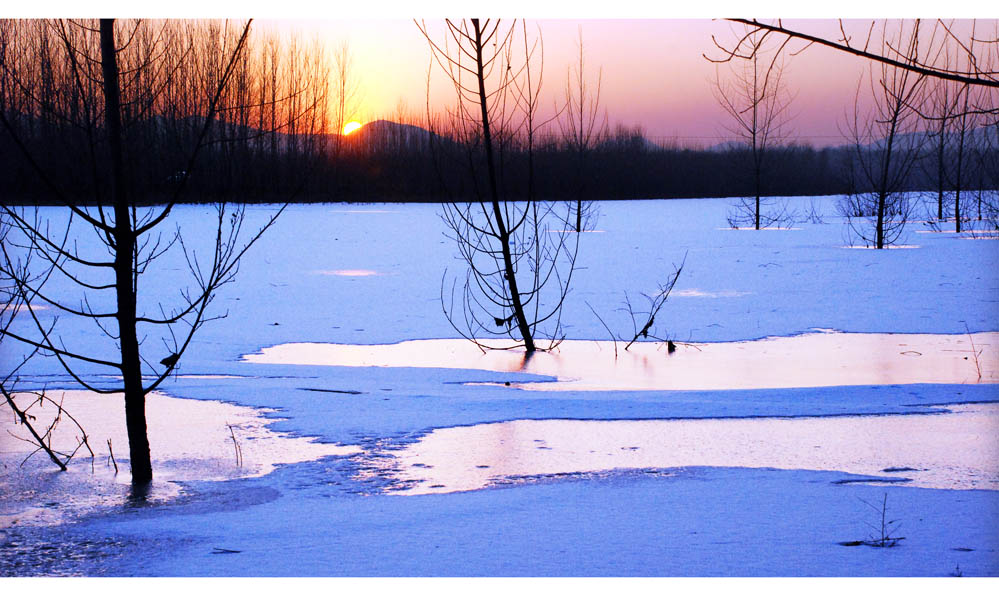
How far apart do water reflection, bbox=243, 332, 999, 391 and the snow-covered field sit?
4 cm

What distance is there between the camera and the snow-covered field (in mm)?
2482

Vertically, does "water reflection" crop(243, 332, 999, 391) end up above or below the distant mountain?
below

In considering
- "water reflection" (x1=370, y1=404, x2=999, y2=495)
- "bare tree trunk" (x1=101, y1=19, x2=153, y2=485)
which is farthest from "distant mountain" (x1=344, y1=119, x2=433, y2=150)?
"bare tree trunk" (x1=101, y1=19, x2=153, y2=485)

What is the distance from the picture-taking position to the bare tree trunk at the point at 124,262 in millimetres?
2922

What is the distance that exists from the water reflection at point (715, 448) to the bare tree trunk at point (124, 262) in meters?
0.90

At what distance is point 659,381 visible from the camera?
5.28 metres

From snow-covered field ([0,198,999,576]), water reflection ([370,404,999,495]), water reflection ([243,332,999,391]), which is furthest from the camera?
water reflection ([243,332,999,391])

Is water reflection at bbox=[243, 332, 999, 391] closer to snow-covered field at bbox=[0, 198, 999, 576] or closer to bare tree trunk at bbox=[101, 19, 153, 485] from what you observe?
snow-covered field at bbox=[0, 198, 999, 576]

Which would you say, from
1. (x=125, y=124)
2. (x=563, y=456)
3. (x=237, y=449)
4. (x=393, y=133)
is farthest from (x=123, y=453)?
(x=393, y=133)

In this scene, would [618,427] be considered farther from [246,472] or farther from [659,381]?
[246,472]

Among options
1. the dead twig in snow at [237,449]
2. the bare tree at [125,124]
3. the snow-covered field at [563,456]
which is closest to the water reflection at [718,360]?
the snow-covered field at [563,456]

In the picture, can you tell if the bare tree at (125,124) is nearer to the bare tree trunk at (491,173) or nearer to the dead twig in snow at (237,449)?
the dead twig in snow at (237,449)

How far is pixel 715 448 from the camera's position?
144 inches

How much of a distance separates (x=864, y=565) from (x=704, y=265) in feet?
31.4
